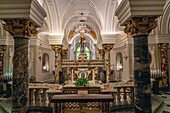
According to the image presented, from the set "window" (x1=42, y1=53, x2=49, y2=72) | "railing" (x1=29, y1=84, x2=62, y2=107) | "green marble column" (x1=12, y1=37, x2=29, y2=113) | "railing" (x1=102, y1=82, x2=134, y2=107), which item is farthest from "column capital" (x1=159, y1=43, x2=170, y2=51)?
"window" (x1=42, y1=53, x2=49, y2=72)

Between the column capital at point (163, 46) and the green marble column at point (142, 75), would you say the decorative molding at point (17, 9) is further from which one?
the column capital at point (163, 46)

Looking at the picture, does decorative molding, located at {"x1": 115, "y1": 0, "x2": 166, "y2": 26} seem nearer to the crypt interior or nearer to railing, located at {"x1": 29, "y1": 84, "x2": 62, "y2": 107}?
the crypt interior

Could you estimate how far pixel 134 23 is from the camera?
3.46m

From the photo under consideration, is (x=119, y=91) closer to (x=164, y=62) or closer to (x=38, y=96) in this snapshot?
(x=38, y=96)

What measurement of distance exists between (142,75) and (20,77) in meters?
3.36

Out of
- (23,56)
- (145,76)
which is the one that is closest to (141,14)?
(145,76)

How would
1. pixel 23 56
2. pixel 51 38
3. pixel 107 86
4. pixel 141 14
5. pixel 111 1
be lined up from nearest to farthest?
pixel 141 14, pixel 23 56, pixel 107 86, pixel 111 1, pixel 51 38

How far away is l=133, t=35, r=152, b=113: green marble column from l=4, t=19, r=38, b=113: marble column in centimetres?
311

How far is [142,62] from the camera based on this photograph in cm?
345

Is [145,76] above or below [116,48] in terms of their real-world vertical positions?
below

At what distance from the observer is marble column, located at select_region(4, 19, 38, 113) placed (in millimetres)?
3477

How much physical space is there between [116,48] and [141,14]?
1024cm

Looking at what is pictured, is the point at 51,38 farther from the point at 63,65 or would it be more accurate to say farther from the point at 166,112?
the point at 166,112

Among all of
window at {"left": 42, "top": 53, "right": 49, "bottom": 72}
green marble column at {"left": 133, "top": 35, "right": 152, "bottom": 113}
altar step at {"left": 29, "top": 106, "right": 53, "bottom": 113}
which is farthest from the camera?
window at {"left": 42, "top": 53, "right": 49, "bottom": 72}
